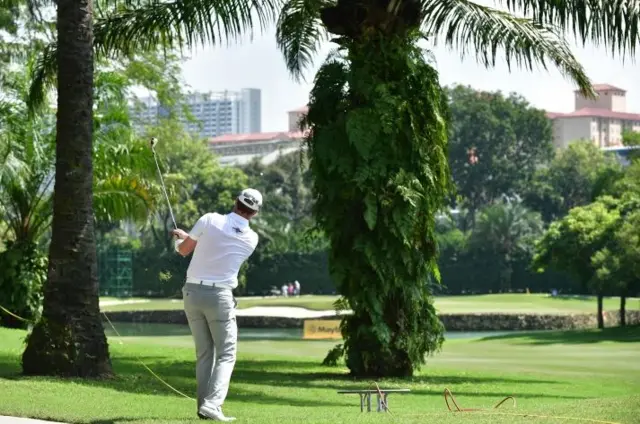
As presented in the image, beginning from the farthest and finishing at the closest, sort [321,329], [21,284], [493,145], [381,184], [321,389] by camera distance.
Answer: [493,145] < [321,329] < [21,284] < [381,184] < [321,389]

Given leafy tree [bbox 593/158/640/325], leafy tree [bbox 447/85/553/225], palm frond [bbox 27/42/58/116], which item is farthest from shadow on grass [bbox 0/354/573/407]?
leafy tree [bbox 447/85/553/225]

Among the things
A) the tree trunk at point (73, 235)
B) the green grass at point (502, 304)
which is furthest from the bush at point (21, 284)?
the green grass at point (502, 304)

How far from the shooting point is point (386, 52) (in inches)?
742

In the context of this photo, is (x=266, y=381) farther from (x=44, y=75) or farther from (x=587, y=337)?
(x=587, y=337)

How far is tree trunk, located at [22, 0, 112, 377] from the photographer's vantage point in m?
15.3

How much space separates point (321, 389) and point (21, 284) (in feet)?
45.1

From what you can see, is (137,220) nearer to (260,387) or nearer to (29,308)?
(29,308)

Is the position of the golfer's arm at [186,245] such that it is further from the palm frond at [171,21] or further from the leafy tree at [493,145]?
the leafy tree at [493,145]

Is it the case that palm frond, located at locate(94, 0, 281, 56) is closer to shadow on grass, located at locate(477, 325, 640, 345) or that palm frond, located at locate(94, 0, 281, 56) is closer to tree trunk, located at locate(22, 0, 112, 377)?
tree trunk, located at locate(22, 0, 112, 377)

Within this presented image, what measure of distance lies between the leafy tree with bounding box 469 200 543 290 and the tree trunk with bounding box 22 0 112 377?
69075 mm

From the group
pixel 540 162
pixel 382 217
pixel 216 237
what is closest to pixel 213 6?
pixel 382 217

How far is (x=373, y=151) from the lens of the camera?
18.6m

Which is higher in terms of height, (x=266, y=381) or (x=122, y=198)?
(x=122, y=198)

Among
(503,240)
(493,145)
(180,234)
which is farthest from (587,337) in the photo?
(493,145)
